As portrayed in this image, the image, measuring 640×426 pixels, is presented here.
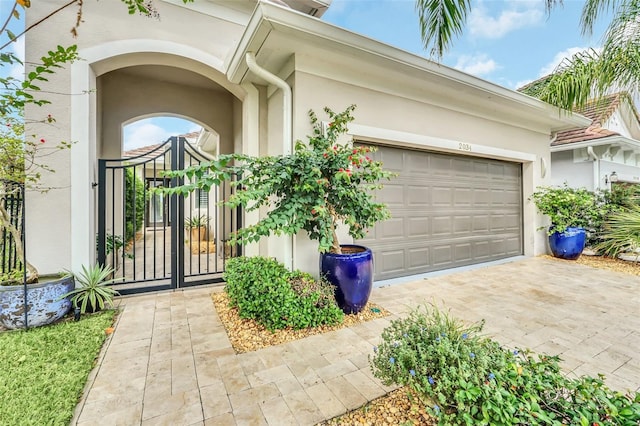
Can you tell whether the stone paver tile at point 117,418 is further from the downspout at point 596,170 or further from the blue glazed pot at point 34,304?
the downspout at point 596,170

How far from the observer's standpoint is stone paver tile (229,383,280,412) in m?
2.07

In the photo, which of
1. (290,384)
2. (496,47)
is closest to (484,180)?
(496,47)

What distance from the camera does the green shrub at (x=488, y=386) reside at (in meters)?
1.28

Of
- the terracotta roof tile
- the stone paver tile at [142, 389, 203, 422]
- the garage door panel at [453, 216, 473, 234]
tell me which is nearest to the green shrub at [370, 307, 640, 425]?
the stone paver tile at [142, 389, 203, 422]

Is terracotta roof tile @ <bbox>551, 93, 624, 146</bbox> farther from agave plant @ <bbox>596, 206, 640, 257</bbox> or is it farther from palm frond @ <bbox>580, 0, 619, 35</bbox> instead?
palm frond @ <bbox>580, 0, 619, 35</bbox>

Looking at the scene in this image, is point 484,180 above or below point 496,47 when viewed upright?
below

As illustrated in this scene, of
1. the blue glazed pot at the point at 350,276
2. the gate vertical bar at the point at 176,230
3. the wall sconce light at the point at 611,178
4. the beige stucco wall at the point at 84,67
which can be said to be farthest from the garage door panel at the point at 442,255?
the wall sconce light at the point at 611,178

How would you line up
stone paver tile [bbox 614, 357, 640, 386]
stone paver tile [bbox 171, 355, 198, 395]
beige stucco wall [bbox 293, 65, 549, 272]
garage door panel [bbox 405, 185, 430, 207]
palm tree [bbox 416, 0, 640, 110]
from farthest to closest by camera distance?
garage door panel [bbox 405, 185, 430, 207] → beige stucco wall [bbox 293, 65, 549, 272] → palm tree [bbox 416, 0, 640, 110] → stone paver tile [bbox 614, 357, 640, 386] → stone paver tile [bbox 171, 355, 198, 395]

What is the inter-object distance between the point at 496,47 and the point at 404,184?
200 inches

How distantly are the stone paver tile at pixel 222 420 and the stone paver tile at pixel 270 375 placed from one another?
0.35m

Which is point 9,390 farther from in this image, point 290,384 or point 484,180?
point 484,180

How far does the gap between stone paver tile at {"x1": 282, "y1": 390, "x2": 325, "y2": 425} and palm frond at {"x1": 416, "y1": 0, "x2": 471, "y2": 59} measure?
3.59 metres

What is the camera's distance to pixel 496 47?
7.19 m

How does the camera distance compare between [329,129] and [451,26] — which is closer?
[451,26]
